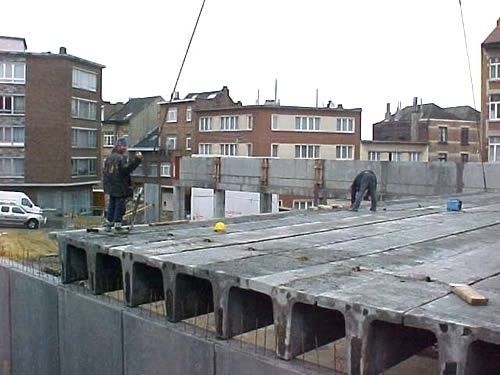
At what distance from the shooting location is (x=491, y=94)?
1391 inches

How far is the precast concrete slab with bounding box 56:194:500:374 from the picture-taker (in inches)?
157

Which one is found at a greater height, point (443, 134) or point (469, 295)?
point (443, 134)

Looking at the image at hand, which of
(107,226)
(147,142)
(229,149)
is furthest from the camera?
(147,142)

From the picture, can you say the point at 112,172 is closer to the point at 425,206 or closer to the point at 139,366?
the point at 139,366

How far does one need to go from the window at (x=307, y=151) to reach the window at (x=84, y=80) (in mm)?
15323

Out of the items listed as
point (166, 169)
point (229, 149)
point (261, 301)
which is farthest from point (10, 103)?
point (261, 301)

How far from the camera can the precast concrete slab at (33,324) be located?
687cm

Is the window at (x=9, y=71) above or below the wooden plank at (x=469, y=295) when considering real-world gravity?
above

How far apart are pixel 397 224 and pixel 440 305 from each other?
4.91 meters

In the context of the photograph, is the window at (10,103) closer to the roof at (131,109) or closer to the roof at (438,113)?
the roof at (131,109)

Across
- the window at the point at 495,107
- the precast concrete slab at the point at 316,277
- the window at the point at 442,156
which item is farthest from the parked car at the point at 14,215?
the window at the point at 442,156

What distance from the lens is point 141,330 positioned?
18.1ft

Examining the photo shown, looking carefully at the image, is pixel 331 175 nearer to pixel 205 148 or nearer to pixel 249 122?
pixel 249 122

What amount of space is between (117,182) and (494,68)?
32.7 m
